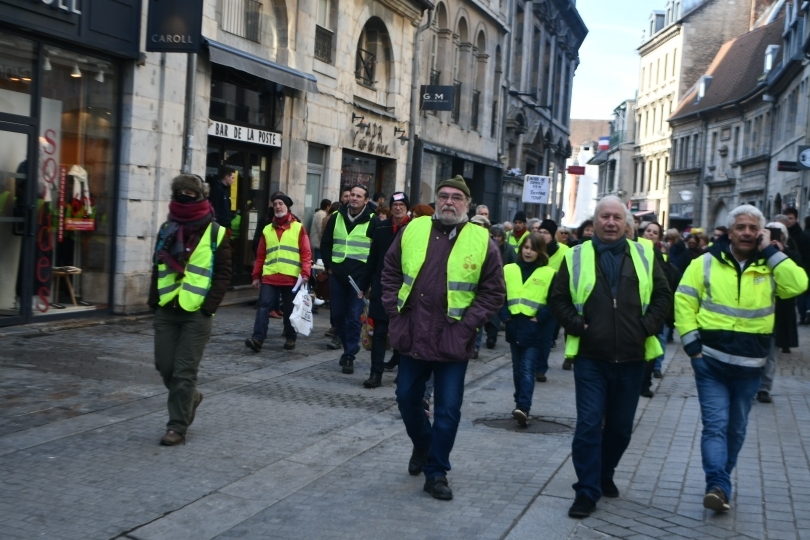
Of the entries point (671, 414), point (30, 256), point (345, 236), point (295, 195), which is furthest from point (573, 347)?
point (295, 195)

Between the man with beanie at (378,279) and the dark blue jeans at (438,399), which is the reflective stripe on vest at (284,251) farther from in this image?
the dark blue jeans at (438,399)

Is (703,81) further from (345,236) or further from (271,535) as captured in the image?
(271,535)

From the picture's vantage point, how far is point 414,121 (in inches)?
933

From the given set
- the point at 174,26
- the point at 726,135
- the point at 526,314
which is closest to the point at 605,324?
the point at 526,314

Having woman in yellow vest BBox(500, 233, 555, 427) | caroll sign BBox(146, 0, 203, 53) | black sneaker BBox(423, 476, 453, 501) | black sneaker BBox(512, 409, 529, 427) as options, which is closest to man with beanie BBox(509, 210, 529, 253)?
woman in yellow vest BBox(500, 233, 555, 427)

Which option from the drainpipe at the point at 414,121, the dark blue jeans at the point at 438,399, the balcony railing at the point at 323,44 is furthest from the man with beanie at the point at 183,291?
the drainpipe at the point at 414,121

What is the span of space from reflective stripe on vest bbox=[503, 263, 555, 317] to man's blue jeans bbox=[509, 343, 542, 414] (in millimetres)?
345

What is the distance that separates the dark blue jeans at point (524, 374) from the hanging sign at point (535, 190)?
72.3 ft

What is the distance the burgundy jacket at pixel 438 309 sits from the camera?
19.3ft

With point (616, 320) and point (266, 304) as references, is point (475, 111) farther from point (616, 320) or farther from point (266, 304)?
point (616, 320)

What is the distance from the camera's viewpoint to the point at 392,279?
6.14m

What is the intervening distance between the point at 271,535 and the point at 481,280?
6.38ft

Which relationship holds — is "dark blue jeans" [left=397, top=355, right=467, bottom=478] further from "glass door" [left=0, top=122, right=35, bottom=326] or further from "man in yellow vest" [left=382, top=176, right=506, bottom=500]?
"glass door" [left=0, top=122, right=35, bottom=326]

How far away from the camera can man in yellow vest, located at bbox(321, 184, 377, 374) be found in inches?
406
